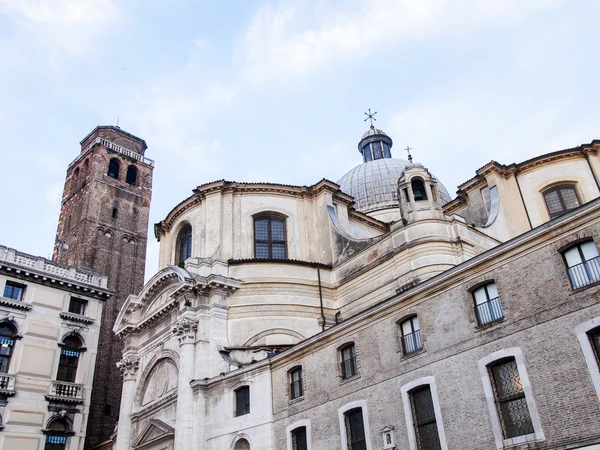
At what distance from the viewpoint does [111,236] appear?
49.8 metres

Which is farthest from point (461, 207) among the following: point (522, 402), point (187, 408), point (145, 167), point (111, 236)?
point (145, 167)

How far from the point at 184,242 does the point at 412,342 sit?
19252 mm

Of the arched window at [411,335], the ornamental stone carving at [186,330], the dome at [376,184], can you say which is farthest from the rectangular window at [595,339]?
the dome at [376,184]

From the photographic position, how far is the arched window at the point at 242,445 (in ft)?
69.0

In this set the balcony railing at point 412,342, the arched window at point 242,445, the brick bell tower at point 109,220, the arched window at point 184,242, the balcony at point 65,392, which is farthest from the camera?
the brick bell tower at point 109,220

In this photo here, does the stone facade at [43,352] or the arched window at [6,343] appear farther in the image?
the arched window at [6,343]

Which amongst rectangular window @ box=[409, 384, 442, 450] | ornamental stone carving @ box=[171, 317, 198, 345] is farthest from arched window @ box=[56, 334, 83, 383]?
rectangular window @ box=[409, 384, 442, 450]

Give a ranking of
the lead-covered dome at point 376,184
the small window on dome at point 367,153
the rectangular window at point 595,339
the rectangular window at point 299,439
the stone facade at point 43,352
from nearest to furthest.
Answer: the rectangular window at point 595,339
the rectangular window at point 299,439
the stone facade at point 43,352
the lead-covered dome at point 376,184
the small window on dome at point 367,153

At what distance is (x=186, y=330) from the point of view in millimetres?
25703

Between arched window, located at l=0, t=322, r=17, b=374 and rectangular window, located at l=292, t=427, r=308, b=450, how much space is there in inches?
698

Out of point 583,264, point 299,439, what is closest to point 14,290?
point 299,439

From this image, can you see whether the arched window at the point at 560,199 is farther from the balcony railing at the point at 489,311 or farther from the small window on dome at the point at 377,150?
the small window on dome at the point at 377,150

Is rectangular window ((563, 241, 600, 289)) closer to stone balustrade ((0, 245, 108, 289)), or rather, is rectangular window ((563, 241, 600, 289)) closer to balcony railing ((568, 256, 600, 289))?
balcony railing ((568, 256, 600, 289))

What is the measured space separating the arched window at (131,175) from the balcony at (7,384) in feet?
93.6
